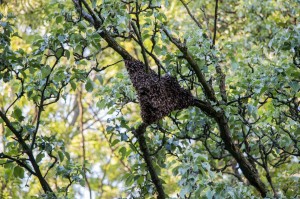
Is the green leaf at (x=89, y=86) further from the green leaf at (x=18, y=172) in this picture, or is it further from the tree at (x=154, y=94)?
the green leaf at (x=18, y=172)

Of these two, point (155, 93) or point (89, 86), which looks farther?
point (89, 86)

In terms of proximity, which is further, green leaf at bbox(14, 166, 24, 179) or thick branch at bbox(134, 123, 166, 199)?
thick branch at bbox(134, 123, 166, 199)

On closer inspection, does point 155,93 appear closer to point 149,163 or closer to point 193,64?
point 193,64

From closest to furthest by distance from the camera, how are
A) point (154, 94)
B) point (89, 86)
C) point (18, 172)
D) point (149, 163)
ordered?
point (154, 94), point (89, 86), point (18, 172), point (149, 163)

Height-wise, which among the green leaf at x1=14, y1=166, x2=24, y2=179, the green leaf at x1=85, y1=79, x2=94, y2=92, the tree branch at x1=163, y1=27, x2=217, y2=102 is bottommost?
the green leaf at x1=14, y1=166, x2=24, y2=179

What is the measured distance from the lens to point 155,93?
10.6ft

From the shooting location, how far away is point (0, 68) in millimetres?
3453

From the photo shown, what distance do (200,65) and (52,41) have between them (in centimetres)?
99

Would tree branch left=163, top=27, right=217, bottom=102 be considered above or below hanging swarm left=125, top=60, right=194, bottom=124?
above

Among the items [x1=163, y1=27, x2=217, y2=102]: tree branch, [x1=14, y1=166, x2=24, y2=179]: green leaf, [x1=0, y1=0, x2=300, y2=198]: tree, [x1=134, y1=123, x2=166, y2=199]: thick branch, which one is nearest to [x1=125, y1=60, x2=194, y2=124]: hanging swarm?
[x1=0, y1=0, x2=300, y2=198]: tree

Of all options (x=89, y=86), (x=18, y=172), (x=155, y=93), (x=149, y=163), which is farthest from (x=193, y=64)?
(x=18, y=172)

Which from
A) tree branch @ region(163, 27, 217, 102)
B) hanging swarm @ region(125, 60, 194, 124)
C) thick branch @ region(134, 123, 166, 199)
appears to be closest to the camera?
hanging swarm @ region(125, 60, 194, 124)

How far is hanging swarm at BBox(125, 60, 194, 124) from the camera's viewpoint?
319cm

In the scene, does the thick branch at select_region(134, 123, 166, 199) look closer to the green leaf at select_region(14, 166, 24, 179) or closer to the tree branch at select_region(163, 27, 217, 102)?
the tree branch at select_region(163, 27, 217, 102)
